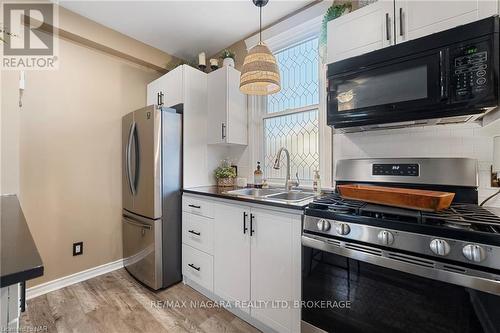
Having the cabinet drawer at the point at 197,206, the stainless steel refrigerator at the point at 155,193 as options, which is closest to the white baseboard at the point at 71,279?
the stainless steel refrigerator at the point at 155,193

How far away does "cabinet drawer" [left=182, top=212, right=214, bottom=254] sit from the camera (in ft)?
6.24

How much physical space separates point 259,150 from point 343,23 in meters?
1.35

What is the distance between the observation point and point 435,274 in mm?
896

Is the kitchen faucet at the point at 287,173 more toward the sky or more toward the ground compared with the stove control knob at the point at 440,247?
more toward the sky

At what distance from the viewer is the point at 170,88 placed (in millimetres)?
2424

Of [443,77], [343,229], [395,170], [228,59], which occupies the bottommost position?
[343,229]

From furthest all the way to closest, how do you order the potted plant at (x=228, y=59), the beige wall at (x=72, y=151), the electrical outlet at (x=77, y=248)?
the potted plant at (x=228, y=59), the electrical outlet at (x=77, y=248), the beige wall at (x=72, y=151)

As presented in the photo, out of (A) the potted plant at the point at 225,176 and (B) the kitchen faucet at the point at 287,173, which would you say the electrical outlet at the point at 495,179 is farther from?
(A) the potted plant at the point at 225,176

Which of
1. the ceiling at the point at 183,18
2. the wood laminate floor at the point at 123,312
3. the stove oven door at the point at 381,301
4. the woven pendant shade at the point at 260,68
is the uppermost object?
the ceiling at the point at 183,18

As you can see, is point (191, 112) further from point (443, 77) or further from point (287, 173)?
point (443, 77)

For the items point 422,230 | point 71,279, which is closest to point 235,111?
point 422,230

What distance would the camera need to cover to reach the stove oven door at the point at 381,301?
0.85 meters

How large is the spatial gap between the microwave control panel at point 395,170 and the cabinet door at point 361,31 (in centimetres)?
76

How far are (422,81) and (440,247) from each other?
2.79ft
